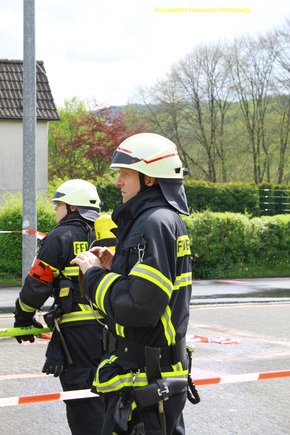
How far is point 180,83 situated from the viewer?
46.0 m

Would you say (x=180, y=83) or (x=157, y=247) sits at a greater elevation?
(x=180, y=83)

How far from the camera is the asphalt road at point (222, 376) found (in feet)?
21.7

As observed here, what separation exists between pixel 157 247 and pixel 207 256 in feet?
55.2

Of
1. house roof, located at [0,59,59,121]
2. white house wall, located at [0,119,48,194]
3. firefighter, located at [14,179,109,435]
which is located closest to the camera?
firefighter, located at [14,179,109,435]

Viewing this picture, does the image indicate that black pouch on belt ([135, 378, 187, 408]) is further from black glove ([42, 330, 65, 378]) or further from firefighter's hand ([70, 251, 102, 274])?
A: black glove ([42, 330, 65, 378])

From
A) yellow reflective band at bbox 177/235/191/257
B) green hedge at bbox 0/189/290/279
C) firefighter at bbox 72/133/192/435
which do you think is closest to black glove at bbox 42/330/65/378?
firefighter at bbox 72/133/192/435

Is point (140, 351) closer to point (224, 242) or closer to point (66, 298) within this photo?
point (66, 298)

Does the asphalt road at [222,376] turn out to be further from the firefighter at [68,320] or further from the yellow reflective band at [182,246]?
the yellow reflective band at [182,246]

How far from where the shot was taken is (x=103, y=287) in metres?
3.58

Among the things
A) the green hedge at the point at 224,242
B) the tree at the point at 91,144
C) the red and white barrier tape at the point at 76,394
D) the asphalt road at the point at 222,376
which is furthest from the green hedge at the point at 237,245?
the tree at the point at 91,144

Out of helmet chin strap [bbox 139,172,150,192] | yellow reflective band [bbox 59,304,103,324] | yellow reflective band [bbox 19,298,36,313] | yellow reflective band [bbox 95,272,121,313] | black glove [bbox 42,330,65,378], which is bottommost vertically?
black glove [bbox 42,330,65,378]

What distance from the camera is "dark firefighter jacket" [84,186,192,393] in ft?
11.3

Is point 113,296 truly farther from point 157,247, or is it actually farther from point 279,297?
point 279,297

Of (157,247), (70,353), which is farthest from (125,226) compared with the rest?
(70,353)
